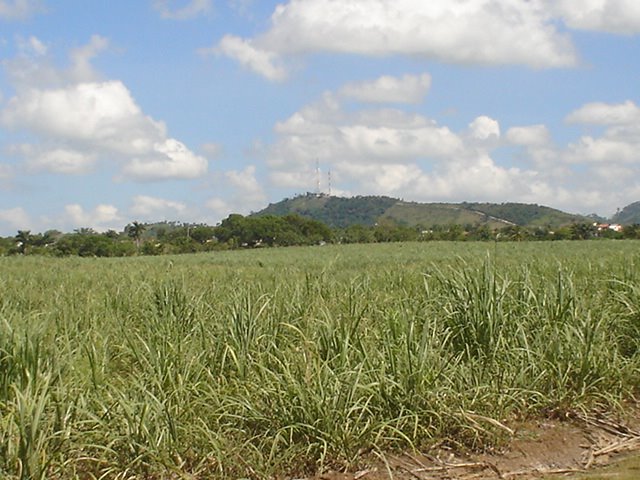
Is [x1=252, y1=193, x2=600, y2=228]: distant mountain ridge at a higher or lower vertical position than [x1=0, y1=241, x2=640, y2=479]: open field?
higher

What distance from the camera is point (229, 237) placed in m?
88.7

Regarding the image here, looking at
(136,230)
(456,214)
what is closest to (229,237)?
(136,230)

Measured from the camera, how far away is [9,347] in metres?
4.54

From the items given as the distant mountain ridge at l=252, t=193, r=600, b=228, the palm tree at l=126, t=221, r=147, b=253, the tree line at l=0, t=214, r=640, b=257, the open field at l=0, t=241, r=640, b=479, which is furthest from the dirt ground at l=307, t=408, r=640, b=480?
the distant mountain ridge at l=252, t=193, r=600, b=228

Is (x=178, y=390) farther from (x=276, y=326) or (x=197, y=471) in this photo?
(x=276, y=326)

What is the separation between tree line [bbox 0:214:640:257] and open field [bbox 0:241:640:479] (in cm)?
6158

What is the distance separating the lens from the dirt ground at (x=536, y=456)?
3760mm

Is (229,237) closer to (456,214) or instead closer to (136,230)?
(136,230)

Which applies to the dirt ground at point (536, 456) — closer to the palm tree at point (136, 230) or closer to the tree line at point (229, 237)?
the tree line at point (229, 237)

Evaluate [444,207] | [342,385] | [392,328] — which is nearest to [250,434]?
[342,385]

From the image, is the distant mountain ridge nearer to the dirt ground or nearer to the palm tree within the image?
the palm tree

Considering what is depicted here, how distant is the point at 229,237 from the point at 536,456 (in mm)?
85801

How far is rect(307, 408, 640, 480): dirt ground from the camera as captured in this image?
3760 millimetres

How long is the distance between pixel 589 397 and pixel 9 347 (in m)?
4.38
